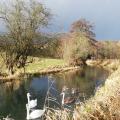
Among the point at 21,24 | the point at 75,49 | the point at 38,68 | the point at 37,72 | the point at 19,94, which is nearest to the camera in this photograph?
the point at 19,94

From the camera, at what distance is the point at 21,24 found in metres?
39.5

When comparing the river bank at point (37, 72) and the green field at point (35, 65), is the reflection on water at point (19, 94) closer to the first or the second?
the river bank at point (37, 72)

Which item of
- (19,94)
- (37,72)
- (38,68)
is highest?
(38,68)

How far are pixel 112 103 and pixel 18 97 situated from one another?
22733 mm

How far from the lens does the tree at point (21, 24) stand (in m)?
39.2

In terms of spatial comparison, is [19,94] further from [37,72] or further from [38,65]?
[38,65]

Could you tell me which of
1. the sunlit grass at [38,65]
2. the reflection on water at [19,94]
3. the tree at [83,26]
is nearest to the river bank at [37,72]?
the sunlit grass at [38,65]

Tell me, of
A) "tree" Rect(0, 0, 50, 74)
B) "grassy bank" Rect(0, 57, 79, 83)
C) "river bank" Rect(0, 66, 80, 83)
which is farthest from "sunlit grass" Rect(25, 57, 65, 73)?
"tree" Rect(0, 0, 50, 74)

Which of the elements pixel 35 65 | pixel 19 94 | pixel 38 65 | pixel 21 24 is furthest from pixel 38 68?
pixel 19 94

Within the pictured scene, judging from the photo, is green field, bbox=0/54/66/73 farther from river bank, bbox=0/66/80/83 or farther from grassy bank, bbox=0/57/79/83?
river bank, bbox=0/66/80/83

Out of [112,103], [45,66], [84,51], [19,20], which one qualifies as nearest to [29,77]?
[19,20]

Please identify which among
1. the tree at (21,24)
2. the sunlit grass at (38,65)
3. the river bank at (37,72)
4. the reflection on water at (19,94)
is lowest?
the reflection on water at (19,94)

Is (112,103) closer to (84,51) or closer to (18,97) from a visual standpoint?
(18,97)

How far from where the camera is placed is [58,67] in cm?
5484
